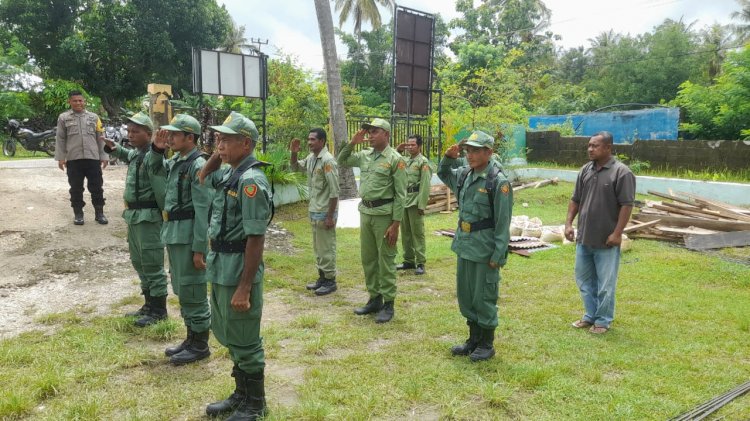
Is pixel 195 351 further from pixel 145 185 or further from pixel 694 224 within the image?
pixel 694 224

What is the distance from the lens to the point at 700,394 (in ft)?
11.1

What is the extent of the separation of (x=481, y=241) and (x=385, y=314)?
58.9 inches

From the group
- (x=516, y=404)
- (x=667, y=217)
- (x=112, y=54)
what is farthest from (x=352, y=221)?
(x=112, y=54)

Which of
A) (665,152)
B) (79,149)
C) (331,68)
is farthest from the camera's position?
(665,152)

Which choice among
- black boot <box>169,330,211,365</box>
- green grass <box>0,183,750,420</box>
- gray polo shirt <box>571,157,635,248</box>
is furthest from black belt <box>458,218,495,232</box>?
black boot <box>169,330,211,365</box>

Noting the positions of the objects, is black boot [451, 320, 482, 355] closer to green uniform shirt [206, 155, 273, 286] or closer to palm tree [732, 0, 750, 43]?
green uniform shirt [206, 155, 273, 286]

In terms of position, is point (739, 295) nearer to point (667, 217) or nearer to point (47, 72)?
point (667, 217)

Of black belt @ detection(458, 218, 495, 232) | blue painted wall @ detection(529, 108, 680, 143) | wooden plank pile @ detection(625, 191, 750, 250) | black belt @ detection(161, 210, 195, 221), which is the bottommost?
wooden plank pile @ detection(625, 191, 750, 250)

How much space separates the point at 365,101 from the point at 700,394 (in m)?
26.2

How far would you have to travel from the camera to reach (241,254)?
290 cm

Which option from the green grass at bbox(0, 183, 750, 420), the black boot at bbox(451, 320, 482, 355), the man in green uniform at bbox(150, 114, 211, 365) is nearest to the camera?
the green grass at bbox(0, 183, 750, 420)

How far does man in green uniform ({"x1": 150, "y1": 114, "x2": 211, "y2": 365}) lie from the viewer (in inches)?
150

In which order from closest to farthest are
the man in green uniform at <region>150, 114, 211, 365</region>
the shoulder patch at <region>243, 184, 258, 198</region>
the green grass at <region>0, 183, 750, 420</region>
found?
1. the shoulder patch at <region>243, 184, 258, 198</region>
2. the green grass at <region>0, 183, 750, 420</region>
3. the man in green uniform at <region>150, 114, 211, 365</region>

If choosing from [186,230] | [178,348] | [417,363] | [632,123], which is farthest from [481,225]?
[632,123]
